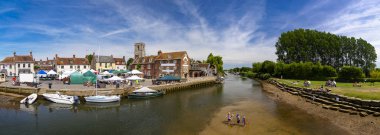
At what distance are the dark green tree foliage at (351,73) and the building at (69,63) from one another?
8360 cm

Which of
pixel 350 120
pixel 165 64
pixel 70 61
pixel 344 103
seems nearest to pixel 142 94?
pixel 350 120

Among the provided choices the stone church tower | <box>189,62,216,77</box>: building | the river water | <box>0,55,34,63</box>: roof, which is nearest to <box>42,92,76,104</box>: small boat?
the river water

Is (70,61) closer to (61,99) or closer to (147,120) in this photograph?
(61,99)

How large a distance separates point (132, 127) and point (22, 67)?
216 ft

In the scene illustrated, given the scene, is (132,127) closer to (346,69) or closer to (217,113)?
(217,113)

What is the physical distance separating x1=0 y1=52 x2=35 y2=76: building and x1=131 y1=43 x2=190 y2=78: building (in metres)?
33.0

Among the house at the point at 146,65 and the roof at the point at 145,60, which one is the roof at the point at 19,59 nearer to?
the house at the point at 146,65

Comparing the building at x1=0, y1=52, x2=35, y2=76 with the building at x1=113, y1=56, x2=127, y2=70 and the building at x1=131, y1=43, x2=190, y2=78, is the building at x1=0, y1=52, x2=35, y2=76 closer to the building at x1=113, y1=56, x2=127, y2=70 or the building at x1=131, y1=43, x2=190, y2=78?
the building at x1=113, y1=56, x2=127, y2=70

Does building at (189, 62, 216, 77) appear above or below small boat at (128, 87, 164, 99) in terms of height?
above

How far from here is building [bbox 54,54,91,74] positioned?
75.6 meters

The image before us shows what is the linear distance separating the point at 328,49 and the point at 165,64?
61105 mm

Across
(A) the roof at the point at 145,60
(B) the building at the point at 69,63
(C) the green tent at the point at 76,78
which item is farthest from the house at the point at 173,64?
(B) the building at the point at 69,63

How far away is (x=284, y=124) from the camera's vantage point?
2181 cm

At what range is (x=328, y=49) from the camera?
79.2 meters
